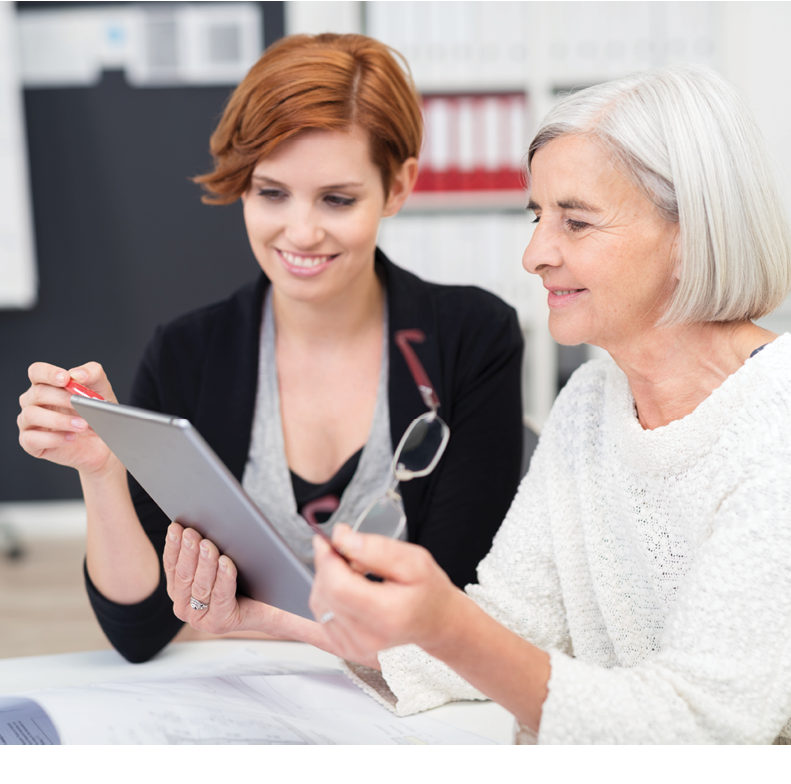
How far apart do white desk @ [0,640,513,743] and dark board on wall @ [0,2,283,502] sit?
96.4 inches

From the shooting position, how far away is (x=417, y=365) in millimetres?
1465

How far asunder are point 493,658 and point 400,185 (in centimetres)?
100

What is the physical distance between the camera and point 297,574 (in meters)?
0.69

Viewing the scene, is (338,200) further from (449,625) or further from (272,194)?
(449,625)

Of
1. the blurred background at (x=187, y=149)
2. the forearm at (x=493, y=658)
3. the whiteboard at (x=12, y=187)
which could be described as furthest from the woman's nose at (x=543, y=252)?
the whiteboard at (x=12, y=187)

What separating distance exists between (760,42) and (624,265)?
8.62ft

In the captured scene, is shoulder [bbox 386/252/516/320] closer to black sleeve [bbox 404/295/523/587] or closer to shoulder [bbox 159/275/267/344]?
black sleeve [bbox 404/295/523/587]

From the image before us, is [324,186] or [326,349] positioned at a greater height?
[324,186]

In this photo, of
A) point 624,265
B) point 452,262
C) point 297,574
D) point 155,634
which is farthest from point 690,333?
point 452,262

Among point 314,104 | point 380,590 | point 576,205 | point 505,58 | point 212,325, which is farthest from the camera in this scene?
point 505,58

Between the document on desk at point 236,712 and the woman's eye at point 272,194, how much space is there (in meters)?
0.77

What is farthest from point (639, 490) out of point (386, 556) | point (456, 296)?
point (456, 296)

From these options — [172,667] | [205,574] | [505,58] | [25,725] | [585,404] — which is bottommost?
[172,667]

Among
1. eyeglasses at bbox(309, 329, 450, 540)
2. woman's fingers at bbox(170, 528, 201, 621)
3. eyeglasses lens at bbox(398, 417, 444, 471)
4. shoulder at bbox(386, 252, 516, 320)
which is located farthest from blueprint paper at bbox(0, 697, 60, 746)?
shoulder at bbox(386, 252, 516, 320)
